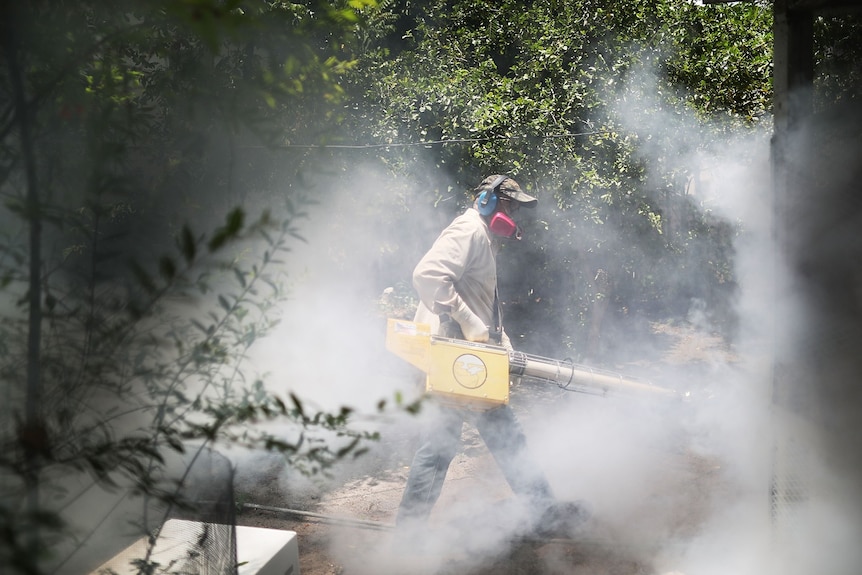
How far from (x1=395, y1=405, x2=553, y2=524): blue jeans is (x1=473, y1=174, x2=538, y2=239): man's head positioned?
41.2 inches

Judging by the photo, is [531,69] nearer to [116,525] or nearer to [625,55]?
[625,55]

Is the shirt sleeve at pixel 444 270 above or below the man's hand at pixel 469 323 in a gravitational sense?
above

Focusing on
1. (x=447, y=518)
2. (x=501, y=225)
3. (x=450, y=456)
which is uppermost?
(x=501, y=225)

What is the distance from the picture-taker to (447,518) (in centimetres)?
415

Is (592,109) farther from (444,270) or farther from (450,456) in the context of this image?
(450,456)

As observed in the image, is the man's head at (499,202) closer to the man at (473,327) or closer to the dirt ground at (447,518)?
the man at (473,327)

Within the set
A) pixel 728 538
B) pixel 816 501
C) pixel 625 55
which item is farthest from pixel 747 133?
pixel 816 501

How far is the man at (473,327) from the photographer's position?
383 centimetres

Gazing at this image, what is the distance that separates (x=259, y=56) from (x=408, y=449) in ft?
13.3

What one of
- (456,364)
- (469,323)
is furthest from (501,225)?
(456,364)

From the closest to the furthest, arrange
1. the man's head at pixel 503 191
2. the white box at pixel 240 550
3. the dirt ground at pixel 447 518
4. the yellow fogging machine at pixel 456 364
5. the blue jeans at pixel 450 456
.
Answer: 1. the white box at pixel 240 550
2. the yellow fogging machine at pixel 456 364
3. the dirt ground at pixel 447 518
4. the blue jeans at pixel 450 456
5. the man's head at pixel 503 191

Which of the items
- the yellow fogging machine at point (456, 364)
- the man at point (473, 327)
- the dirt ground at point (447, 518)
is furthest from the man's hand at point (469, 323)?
the dirt ground at point (447, 518)

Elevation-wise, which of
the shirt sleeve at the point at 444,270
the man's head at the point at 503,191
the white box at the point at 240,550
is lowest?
the white box at the point at 240,550

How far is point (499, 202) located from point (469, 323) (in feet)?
2.53
